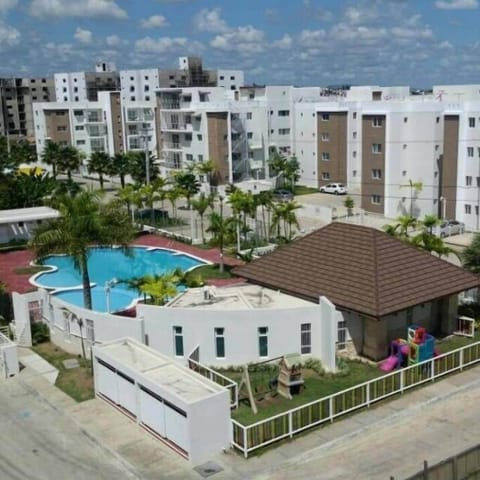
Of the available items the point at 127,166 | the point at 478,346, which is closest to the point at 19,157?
the point at 127,166

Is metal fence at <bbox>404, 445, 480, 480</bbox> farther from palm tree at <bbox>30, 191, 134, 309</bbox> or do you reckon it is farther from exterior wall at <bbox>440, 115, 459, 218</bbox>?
exterior wall at <bbox>440, 115, 459, 218</bbox>

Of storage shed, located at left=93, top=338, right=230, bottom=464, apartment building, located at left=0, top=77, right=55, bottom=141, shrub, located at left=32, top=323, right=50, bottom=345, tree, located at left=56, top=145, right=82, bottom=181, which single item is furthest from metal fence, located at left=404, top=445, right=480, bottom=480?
apartment building, located at left=0, top=77, right=55, bottom=141

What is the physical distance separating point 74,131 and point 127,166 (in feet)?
86.7

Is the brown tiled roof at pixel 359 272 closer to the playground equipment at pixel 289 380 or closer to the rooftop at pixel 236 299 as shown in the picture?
the rooftop at pixel 236 299

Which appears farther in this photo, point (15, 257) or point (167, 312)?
point (15, 257)

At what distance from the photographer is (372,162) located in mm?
56000

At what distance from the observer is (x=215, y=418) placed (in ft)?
57.5

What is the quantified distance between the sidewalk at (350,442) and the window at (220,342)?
4439mm

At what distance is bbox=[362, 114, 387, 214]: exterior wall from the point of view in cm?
5512

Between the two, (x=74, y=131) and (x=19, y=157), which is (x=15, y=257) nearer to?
(x=19, y=157)

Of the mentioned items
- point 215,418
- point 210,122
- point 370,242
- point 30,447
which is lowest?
point 30,447

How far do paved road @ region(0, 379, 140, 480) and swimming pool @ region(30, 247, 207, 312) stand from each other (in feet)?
41.5

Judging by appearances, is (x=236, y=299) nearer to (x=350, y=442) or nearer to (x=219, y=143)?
(x=350, y=442)

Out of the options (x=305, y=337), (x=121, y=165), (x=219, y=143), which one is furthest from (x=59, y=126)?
(x=305, y=337)
